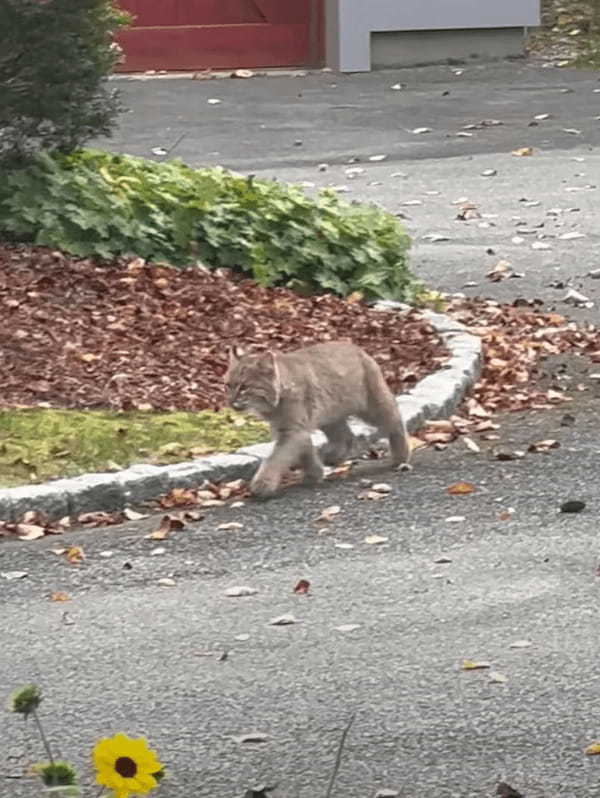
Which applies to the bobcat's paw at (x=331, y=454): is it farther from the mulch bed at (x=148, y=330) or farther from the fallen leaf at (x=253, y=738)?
the fallen leaf at (x=253, y=738)

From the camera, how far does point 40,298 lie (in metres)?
11.4

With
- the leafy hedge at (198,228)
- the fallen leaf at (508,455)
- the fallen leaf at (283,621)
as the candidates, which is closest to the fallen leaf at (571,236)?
the leafy hedge at (198,228)

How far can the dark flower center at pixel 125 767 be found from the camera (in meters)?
3.46

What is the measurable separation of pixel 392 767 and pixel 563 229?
10049 mm

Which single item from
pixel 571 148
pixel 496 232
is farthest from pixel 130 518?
pixel 571 148

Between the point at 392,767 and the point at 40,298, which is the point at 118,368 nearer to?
the point at 40,298

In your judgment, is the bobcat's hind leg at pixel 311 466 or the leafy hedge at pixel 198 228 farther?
the leafy hedge at pixel 198 228

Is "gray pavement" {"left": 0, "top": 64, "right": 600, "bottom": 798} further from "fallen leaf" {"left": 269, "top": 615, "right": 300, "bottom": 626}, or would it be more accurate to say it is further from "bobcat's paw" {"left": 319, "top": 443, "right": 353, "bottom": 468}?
"bobcat's paw" {"left": 319, "top": 443, "right": 353, "bottom": 468}

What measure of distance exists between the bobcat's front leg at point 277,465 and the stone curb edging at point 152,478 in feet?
0.92

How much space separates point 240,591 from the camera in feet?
24.1

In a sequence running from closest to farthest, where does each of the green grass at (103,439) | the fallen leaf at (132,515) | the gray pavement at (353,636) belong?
the gray pavement at (353,636)
the fallen leaf at (132,515)
the green grass at (103,439)

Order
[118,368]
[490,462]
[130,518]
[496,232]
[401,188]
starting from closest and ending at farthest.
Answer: [130,518] → [490,462] → [118,368] → [496,232] → [401,188]

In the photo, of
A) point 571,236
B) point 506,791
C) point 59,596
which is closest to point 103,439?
point 59,596

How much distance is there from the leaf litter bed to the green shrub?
861 mm
